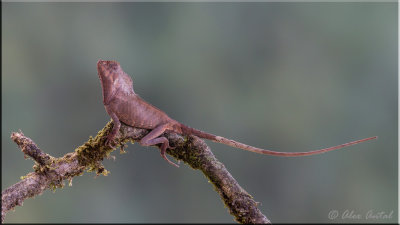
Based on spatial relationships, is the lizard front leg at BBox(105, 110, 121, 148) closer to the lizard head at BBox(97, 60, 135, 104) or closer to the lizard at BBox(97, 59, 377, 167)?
the lizard at BBox(97, 59, 377, 167)

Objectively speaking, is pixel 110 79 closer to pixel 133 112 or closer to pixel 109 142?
pixel 133 112

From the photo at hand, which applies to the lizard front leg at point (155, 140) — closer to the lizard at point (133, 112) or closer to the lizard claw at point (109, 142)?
the lizard at point (133, 112)

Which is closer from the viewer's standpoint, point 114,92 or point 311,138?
point 114,92

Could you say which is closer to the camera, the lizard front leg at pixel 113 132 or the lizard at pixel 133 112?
the lizard front leg at pixel 113 132

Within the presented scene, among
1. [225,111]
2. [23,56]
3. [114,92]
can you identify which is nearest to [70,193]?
[23,56]

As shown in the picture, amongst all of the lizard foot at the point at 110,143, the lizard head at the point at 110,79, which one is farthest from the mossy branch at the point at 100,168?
the lizard head at the point at 110,79

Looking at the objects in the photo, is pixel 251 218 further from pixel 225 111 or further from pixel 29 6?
pixel 29 6

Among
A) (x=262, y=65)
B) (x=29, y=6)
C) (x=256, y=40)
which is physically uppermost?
(x=29, y=6)

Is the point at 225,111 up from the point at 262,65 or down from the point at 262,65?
down
